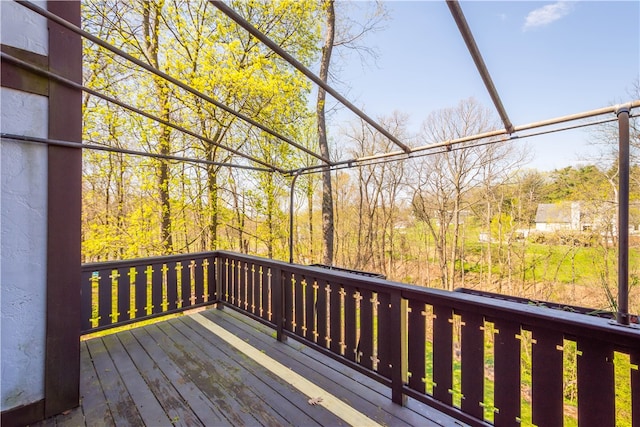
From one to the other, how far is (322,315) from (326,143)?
5.45 meters

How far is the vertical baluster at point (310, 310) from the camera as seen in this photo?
286cm

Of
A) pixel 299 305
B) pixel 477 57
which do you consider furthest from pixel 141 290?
pixel 477 57

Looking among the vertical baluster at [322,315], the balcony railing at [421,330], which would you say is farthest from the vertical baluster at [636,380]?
the vertical baluster at [322,315]

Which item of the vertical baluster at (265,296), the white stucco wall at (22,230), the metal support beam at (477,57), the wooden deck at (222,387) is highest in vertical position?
the metal support beam at (477,57)

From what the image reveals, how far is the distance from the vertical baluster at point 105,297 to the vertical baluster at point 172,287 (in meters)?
0.66

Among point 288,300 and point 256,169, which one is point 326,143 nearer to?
point 256,169

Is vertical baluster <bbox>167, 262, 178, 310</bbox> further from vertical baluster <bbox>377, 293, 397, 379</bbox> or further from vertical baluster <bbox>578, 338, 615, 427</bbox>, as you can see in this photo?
vertical baluster <bbox>578, 338, 615, 427</bbox>

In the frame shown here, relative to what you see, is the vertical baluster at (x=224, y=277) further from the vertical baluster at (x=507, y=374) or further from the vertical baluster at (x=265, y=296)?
the vertical baluster at (x=507, y=374)

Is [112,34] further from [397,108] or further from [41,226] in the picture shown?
[397,108]

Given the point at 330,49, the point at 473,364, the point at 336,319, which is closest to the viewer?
the point at 473,364

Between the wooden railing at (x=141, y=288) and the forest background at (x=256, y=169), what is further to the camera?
the forest background at (x=256, y=169)

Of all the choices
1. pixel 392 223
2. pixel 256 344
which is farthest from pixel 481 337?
pixel 392 223

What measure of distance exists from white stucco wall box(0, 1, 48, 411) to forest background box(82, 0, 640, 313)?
1.19m

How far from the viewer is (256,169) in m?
3.38
